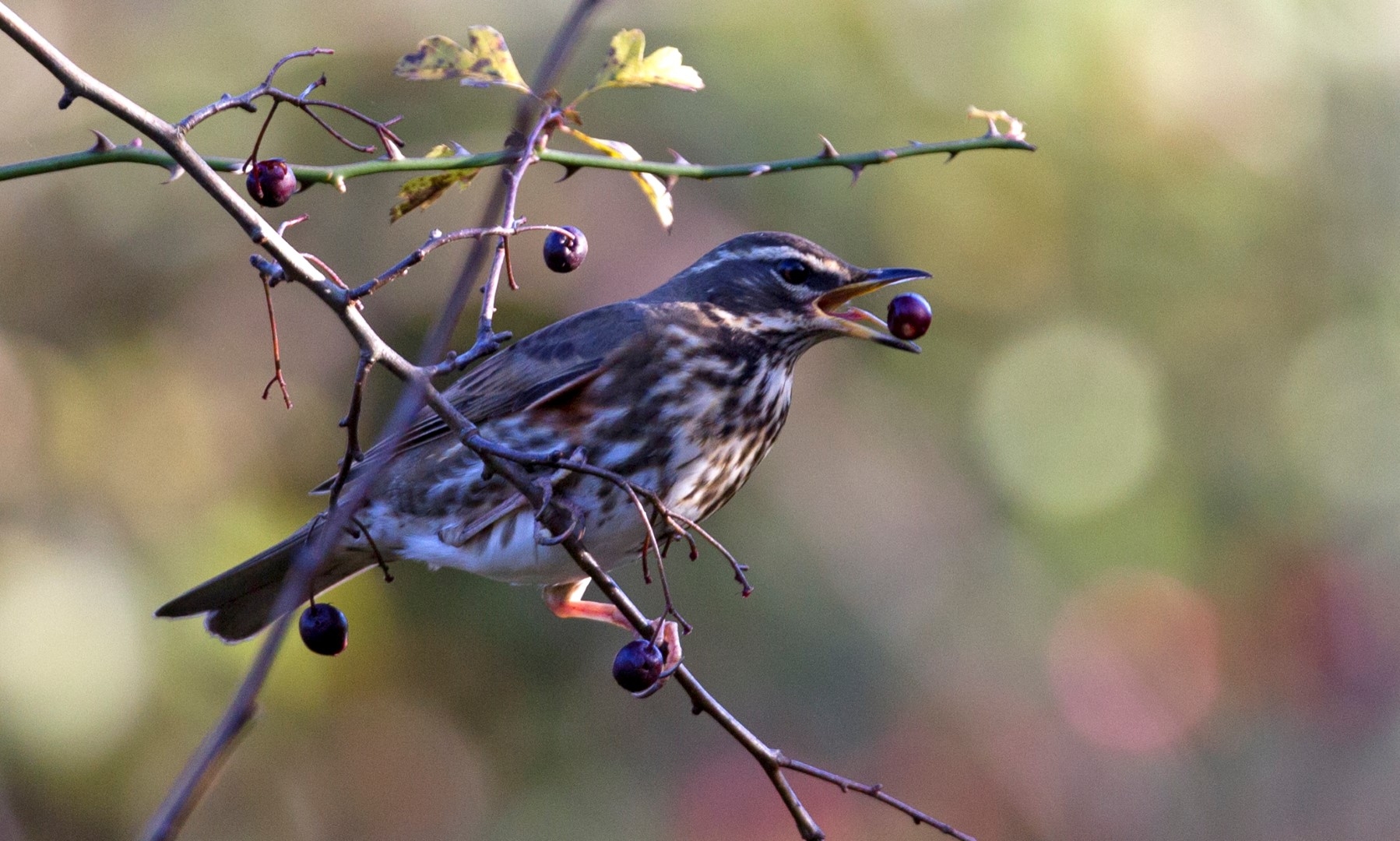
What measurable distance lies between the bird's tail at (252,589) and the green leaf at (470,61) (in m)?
1.64

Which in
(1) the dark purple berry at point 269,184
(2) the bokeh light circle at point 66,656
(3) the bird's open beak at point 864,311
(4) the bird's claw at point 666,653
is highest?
(1) the dark purple berry at point 269,184

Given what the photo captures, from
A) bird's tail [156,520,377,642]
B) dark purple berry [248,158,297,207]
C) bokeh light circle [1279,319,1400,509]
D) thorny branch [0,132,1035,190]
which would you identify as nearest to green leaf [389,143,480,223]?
thorny branch [0,132,1035,190]

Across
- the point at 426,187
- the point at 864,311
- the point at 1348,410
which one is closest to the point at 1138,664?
the point at 1348,410

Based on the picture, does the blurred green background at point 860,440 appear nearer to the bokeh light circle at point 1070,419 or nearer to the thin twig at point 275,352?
the bokeh light circle at point 1070,419

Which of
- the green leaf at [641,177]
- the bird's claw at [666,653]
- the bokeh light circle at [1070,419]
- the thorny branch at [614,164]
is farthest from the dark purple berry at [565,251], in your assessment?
the bokeh light circle at [1070,419]

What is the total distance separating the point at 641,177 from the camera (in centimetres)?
247

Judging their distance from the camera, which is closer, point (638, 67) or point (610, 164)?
point (610, 164)

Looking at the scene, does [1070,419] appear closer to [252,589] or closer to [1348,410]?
[1348,410]

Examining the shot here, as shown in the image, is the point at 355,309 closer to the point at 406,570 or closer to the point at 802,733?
the point at 406,570

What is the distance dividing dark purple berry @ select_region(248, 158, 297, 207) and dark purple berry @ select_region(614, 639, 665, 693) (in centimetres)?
98

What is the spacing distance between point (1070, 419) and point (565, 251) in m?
4.45

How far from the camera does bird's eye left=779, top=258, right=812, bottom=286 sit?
11.5 feet

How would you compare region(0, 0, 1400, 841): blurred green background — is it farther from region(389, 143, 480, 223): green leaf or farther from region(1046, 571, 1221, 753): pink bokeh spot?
region(389, 143, 480, 223): green leaf

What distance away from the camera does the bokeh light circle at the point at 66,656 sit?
4.34 m
